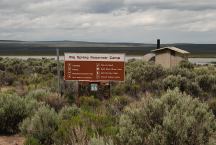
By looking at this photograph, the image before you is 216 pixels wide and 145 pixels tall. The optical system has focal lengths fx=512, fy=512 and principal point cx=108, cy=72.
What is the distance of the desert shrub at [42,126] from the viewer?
10.6m

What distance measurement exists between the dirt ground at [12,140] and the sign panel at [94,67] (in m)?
8.46

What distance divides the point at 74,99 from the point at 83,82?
1.15 meters

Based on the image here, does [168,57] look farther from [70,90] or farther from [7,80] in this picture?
[70,90]

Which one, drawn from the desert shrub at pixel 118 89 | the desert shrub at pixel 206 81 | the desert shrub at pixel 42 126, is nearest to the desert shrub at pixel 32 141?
the desert shrub at pixel 42 126

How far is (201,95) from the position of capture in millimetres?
19609

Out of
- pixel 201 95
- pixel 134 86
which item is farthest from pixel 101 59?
pixel 201 95

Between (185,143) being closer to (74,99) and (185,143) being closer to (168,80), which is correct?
(74,99)

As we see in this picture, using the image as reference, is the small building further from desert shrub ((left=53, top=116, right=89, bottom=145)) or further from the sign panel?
desert shrub ((left=53, top=116, right=89, bottom=145))

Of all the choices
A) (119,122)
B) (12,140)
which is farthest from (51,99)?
(119,122)

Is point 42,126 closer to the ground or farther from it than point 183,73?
farther from it

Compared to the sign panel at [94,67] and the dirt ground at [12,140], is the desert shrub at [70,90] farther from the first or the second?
the dirt ground at [12,140]

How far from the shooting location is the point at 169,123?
7195 mm

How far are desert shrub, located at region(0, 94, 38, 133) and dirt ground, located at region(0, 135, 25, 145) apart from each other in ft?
1.84

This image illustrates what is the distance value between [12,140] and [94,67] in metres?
9.19
